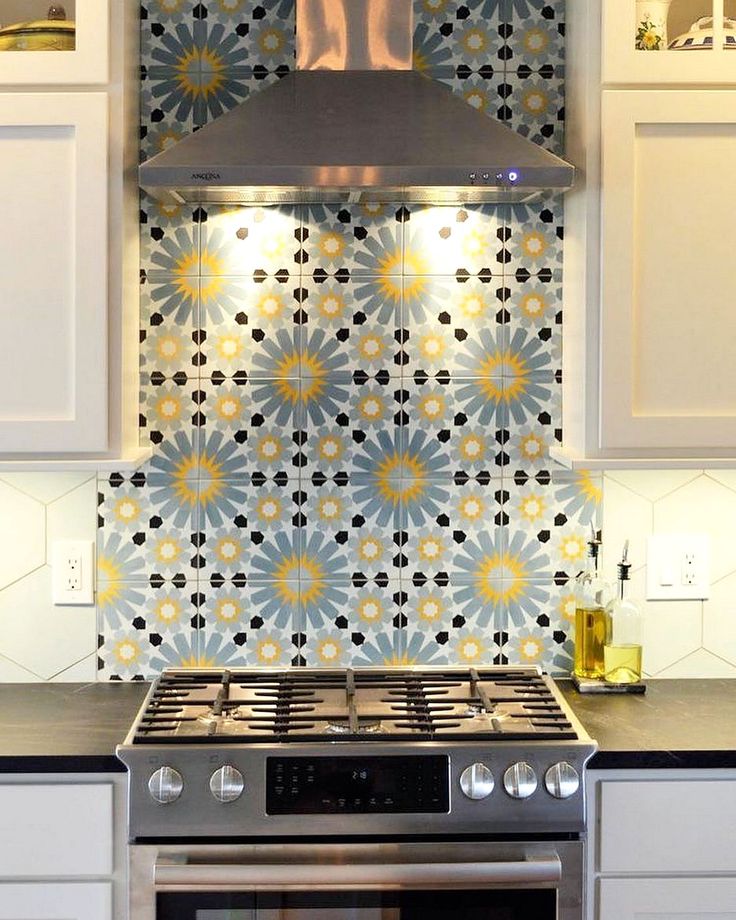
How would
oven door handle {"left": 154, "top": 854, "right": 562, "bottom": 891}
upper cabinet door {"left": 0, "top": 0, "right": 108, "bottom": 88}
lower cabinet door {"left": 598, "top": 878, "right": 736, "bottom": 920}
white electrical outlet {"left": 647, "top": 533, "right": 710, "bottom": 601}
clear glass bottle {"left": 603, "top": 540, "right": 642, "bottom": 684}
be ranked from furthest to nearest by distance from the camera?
white electrical outlet {"left": 647, "top": 533, "right": 710, "bottom": 601}, clear glass bottle {"left": 603, "top": 540, "right": 642, "bottom": 684}, upper cabinet door {"left": 0, "top": 0, "right": 108, "bottom": 88}, lower cabinet door {"left": 598, "top": 878, "right": 736, "bottom": 920}, oven door handle {"left": 154, "top": 854, "right": 562, "bottom": 891}

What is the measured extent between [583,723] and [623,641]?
1.05 feet

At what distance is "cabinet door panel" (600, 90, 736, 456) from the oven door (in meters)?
0.78

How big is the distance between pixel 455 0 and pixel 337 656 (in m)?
1.39

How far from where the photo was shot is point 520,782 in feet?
6.45

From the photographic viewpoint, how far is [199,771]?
6.44ft

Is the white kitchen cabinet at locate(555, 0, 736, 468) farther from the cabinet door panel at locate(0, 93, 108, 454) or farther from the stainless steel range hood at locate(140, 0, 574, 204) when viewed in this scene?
the cabinet door panel at locate(0, 93, 108, 454)

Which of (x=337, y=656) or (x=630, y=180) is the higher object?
(x=630, y=180)

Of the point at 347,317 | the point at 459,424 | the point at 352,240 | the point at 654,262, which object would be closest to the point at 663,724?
the point at 459,424

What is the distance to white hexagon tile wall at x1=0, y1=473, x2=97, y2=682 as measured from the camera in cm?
249

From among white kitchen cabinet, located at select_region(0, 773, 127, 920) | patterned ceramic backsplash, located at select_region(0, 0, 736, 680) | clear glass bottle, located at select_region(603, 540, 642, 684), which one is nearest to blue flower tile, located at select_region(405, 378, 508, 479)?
patterned ceramic backsplash, located at select_region(0, 0, 736, 680)

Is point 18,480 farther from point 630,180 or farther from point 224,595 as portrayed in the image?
point 630,180

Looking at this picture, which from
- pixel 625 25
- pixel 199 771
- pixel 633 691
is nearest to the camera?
pixel 199 771

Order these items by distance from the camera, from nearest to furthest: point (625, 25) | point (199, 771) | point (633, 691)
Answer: point (199, 771) < point (625, 25) < point (633, 691)

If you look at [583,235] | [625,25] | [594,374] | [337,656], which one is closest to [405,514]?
[337,656]
